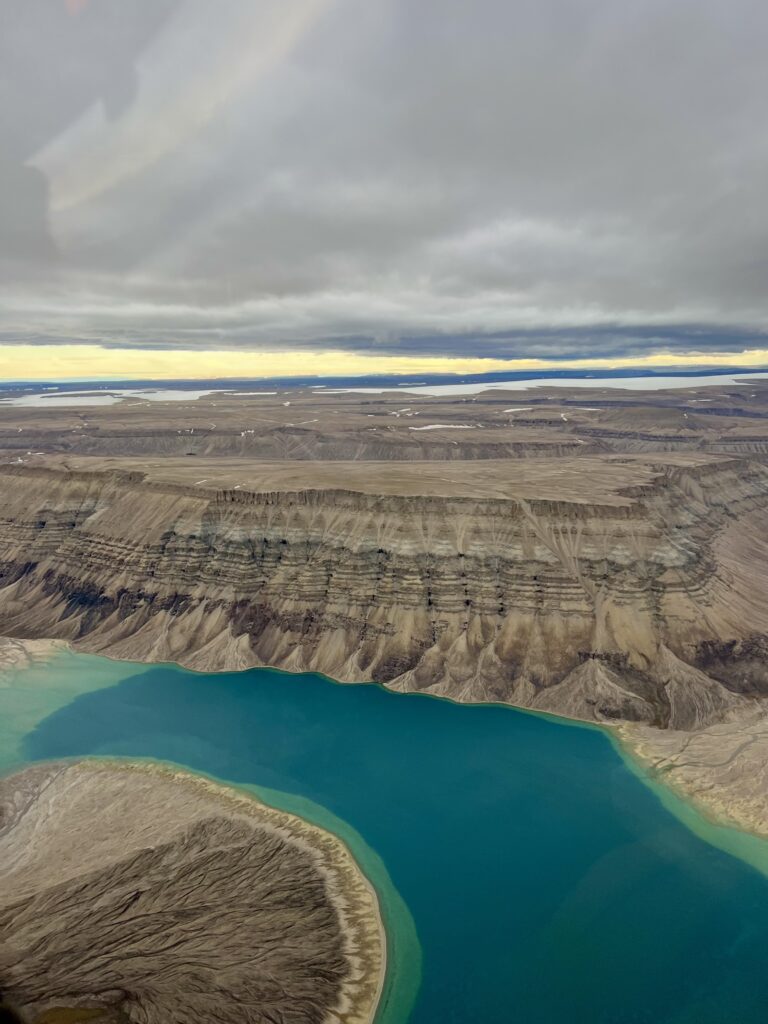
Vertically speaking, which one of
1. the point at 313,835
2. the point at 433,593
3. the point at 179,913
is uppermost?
the point at 433,593

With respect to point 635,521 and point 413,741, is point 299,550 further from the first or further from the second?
point 635,521

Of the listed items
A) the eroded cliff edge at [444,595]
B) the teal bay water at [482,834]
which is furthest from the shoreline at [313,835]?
the eroded cliff edge at [444,595]

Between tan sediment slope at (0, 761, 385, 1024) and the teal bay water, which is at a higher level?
tan sediment slope at (0, 761, 385, 1024)

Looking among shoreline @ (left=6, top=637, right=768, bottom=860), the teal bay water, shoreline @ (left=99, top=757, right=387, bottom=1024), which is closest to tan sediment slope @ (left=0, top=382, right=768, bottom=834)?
shoreline @ (left=6, top=637, right=768, bottom=860)

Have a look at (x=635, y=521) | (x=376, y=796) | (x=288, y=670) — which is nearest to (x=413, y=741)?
(x=376, y=796)

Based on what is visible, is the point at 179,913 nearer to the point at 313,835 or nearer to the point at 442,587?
the point at 313,835

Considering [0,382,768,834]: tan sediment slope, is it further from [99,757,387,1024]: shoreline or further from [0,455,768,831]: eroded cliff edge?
[99,757,387,1024]: shoreline

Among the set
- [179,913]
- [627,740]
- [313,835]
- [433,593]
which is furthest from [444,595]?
[179,913]

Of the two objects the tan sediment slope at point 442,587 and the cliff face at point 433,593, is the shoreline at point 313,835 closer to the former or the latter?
the tan sediment slope at point 442,587
